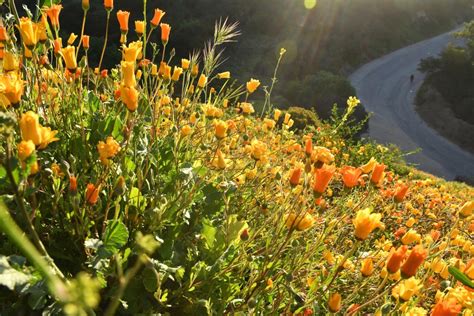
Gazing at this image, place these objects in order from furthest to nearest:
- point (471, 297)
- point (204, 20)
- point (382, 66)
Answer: point (382, 66) < point (204, 20) < point (471, 297)

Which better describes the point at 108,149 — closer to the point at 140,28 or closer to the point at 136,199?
the point at 136,199

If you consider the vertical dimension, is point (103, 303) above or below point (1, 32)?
below

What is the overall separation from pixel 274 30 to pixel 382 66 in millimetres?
8175

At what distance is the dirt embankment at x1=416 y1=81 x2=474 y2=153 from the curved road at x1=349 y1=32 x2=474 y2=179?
418mm

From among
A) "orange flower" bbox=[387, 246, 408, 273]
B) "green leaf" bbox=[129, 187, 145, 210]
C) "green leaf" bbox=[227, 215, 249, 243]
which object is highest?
"orange flower" bbox=[387, 246, 408, 273]

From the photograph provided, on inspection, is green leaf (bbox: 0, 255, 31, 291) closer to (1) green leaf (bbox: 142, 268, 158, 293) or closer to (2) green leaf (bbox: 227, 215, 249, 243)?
(1) green leaf (bbox: 142, 268, 158, 293)

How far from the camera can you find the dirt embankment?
21328 millimetres

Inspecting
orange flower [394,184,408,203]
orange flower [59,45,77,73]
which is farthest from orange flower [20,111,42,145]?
orange flower [394,184,408,203]

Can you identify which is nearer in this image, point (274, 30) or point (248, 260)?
point (248, 260)

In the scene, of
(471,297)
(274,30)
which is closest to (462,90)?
(274,30)

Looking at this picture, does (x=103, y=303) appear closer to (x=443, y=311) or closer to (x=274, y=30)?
(x=443, y=311)

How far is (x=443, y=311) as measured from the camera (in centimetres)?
102

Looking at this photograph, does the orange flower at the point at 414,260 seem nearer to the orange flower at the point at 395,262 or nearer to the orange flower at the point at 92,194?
the orange flower at the point at 395,262

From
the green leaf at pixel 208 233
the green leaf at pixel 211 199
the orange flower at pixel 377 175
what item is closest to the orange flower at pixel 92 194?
the green leaf at pixel 208 233
